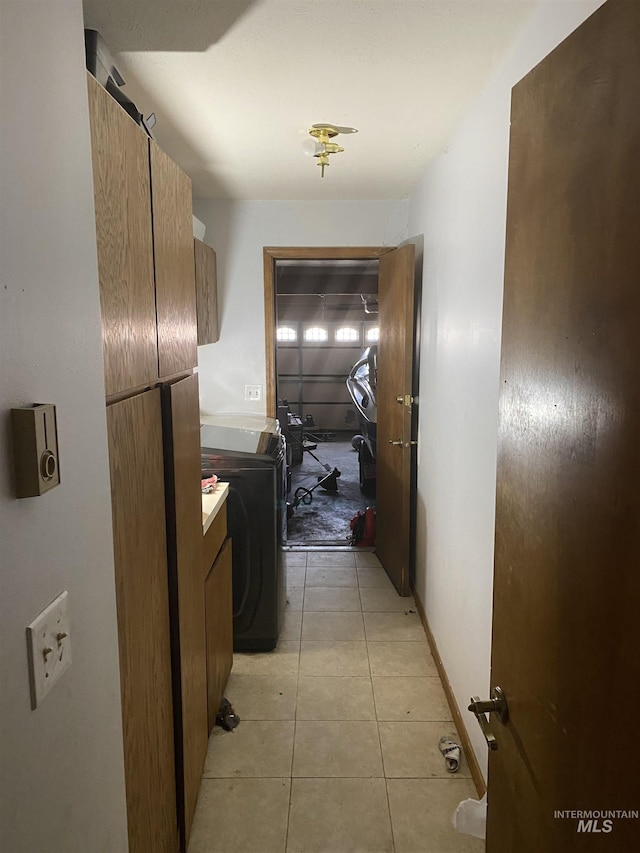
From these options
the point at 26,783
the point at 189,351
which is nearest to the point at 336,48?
the point at 189,351

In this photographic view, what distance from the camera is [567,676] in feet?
2.66

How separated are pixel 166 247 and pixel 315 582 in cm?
259

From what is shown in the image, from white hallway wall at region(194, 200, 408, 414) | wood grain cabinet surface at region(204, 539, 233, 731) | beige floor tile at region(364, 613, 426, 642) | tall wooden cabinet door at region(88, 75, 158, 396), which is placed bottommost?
beige floor tile at region(364, 613, 426, 642)

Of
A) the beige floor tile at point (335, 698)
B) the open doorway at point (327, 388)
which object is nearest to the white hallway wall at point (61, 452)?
the beige floor tile at point (335, 698)

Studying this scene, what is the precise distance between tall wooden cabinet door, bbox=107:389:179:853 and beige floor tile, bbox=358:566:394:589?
7.00ft

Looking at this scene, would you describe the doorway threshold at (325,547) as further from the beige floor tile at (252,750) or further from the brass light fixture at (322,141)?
the brass light fixture at (322,141)

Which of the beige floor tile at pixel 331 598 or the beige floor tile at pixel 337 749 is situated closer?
the beige floor tile at pixel 337 749

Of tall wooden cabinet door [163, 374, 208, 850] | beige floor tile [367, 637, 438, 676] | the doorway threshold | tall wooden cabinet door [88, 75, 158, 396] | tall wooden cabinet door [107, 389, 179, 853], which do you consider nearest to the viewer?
tall wooden cabinet door [88, 75, 158, 396]

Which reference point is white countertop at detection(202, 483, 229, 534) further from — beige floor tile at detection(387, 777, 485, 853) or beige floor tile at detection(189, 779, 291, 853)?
beige floor tile at detection(387, 777, 485, 853)

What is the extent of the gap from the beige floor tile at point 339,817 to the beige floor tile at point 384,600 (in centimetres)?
128

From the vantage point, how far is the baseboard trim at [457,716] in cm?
190

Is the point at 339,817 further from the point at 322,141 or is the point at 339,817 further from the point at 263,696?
the point at 322,141

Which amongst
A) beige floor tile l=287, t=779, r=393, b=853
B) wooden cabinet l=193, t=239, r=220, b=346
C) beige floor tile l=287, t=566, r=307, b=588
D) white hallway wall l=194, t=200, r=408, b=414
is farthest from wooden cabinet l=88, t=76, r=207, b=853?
white hallway wall l=194, t=200, r=408, b=414

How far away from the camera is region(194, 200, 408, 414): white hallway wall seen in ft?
11.9
